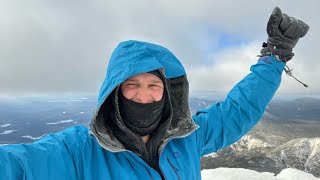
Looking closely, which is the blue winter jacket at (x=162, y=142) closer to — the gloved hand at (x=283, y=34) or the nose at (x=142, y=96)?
the gloved hand at (x=283, y=34)

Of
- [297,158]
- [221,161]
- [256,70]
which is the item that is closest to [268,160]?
[297,158]

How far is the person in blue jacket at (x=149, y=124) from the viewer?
2836mm

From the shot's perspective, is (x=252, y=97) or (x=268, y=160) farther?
(x=268, y=160)

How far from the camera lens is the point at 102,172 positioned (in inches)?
118

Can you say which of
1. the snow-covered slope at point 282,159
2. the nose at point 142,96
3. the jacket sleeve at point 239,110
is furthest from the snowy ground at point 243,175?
the snow-covered slope at point 282,159

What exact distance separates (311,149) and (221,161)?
53.5 metres

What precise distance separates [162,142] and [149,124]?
279mm

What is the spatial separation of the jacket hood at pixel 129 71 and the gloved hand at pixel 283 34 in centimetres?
173

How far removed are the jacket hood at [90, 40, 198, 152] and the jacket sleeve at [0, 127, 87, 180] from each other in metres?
0.28

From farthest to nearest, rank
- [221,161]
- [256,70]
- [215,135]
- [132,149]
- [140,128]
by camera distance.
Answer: [221,161] → [256,70] → [215,135] → [140,128] → [132,149]

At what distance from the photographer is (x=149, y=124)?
370 centimetres

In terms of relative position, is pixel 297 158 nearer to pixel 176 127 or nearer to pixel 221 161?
pixel 221 161

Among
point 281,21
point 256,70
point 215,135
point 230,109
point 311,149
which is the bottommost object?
point 311,149

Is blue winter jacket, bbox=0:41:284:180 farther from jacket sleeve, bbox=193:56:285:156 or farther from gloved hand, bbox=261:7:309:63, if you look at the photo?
gloved hand, bbox=261:7:309:63
